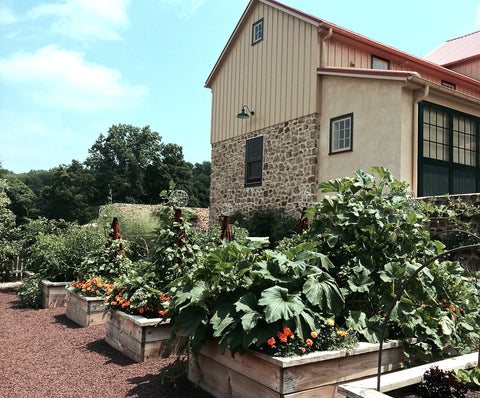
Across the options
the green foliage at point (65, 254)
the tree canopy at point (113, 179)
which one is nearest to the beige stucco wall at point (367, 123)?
the green foliage at point (65, 254)

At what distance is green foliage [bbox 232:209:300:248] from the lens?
34.9 ft

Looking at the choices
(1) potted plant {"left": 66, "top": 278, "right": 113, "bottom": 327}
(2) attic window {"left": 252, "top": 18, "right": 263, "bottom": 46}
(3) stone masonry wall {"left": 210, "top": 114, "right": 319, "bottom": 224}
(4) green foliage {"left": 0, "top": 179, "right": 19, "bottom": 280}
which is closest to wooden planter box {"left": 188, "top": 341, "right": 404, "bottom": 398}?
(1) potted plant {"left": 66, "top": 278, "right": 113, "bottom": 327}

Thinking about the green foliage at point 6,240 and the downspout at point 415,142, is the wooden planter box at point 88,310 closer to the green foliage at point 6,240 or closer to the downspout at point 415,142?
the green foliage at point 6,240

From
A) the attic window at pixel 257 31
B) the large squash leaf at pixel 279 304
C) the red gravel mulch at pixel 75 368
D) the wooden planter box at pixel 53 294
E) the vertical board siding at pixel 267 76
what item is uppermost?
the attic window at pixel 257 31

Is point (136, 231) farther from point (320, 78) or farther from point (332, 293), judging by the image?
point (332, 293)

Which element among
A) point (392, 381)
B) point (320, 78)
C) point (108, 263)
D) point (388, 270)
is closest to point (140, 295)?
point (108, 263)

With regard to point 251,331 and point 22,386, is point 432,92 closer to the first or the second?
point 251,331

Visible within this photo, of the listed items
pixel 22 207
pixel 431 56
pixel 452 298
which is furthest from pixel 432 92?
pixel 22 207

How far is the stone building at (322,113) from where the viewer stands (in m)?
8.91

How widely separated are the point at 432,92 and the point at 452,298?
6.47 metres

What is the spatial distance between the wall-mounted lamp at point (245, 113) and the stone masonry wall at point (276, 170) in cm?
60

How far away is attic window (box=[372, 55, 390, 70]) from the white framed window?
272 cm

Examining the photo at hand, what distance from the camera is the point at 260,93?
492 inches

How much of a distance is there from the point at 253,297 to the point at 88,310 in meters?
3.36
